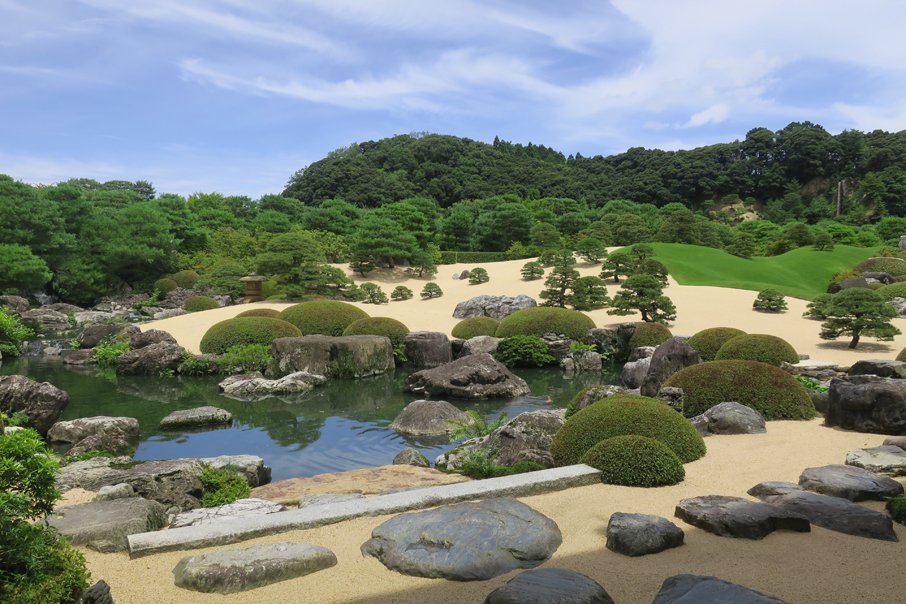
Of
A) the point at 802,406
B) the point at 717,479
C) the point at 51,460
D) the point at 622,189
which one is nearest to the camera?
the point at 51,460

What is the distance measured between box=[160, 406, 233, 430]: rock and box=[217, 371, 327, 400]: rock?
2.16 m

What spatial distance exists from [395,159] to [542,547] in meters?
67.4

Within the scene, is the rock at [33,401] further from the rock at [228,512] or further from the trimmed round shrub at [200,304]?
the trimmed round shrub at [200,304]

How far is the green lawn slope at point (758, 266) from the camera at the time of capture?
1216 inches

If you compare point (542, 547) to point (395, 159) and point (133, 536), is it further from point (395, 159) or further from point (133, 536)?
point (395, 159)

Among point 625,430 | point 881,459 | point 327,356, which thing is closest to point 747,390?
point 881,459

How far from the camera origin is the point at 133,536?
4547 mm

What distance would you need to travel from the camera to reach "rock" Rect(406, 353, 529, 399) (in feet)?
42.5

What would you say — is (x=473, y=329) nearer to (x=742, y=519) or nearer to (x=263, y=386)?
(x=263, y=386)

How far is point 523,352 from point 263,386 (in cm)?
664

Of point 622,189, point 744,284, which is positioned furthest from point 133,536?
point 622,189

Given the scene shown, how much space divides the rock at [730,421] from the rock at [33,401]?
9.33 m

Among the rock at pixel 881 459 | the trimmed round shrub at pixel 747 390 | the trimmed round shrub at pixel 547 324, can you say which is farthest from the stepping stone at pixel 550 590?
the trimmed round shrub at pixel 547 324

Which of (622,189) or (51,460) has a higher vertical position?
(622,189)
